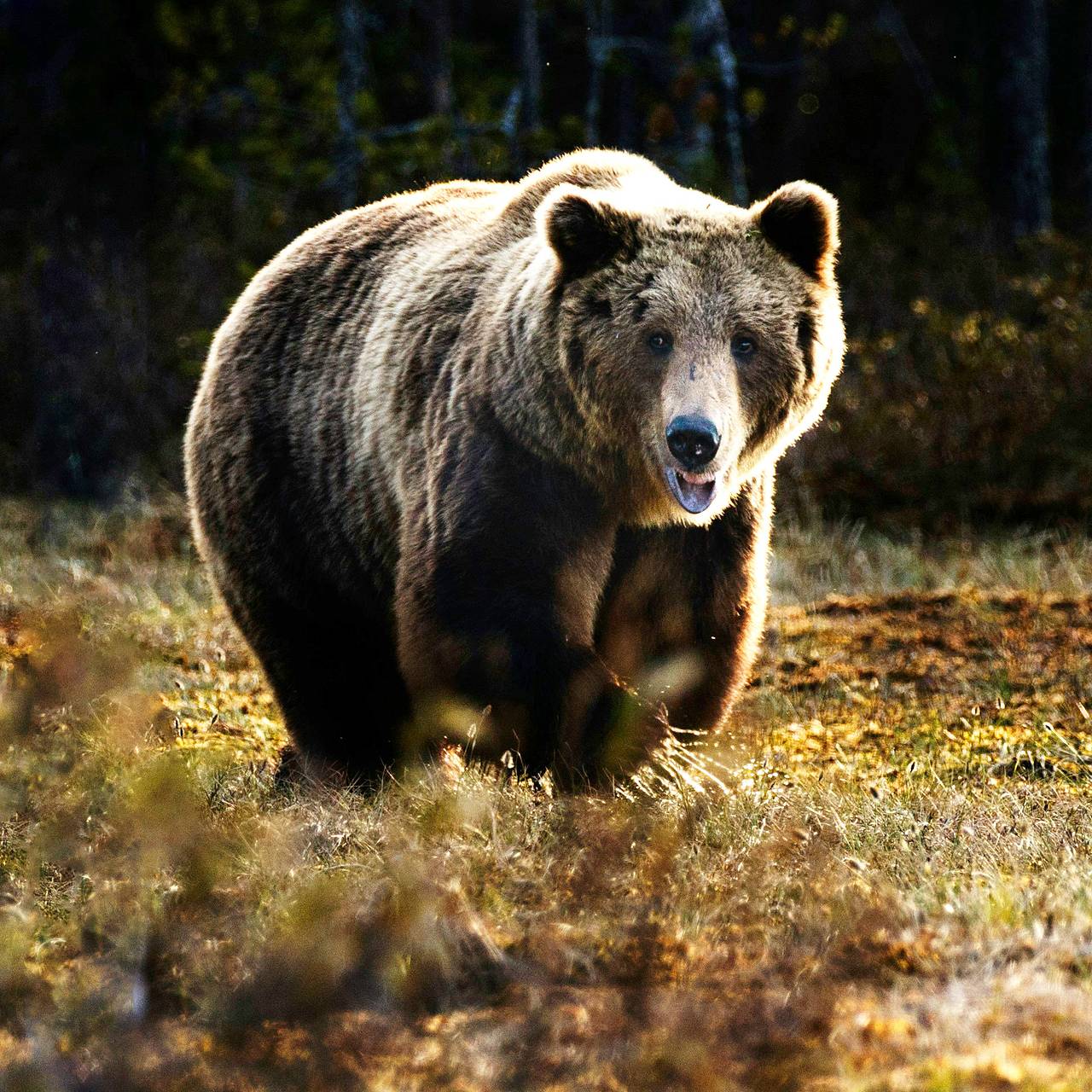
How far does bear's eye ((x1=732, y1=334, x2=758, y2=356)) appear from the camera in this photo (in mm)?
3830

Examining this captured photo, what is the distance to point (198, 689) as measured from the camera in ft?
18.5

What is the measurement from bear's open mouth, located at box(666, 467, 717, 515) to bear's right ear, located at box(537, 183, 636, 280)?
60cm

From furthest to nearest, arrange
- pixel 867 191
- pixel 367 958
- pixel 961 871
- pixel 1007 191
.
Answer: pixel 867 191, pixel 1007 191, pixel 961 871, pixel 367 958

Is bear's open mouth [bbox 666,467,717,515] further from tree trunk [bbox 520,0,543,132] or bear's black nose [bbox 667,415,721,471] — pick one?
tree trunk [bbox 520,0,543,132]

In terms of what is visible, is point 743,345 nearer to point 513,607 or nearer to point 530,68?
point 513,607

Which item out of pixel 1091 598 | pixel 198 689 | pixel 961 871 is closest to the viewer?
pixel 961 871

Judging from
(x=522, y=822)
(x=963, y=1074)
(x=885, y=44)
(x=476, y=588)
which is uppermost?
(x=885, y=44)

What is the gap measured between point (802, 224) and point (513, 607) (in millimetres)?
1231

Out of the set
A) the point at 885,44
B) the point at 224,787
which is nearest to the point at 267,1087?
the point at 224,787

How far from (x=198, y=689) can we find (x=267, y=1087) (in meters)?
3.29

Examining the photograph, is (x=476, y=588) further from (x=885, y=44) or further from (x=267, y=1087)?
(x=885, y=44)

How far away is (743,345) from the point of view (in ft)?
12.6

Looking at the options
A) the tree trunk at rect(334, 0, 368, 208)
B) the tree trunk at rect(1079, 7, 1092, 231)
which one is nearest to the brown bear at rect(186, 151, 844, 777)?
the tree trunk at rect(334, 0, 368, 208)

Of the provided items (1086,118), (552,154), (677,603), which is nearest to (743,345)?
(677,603)
